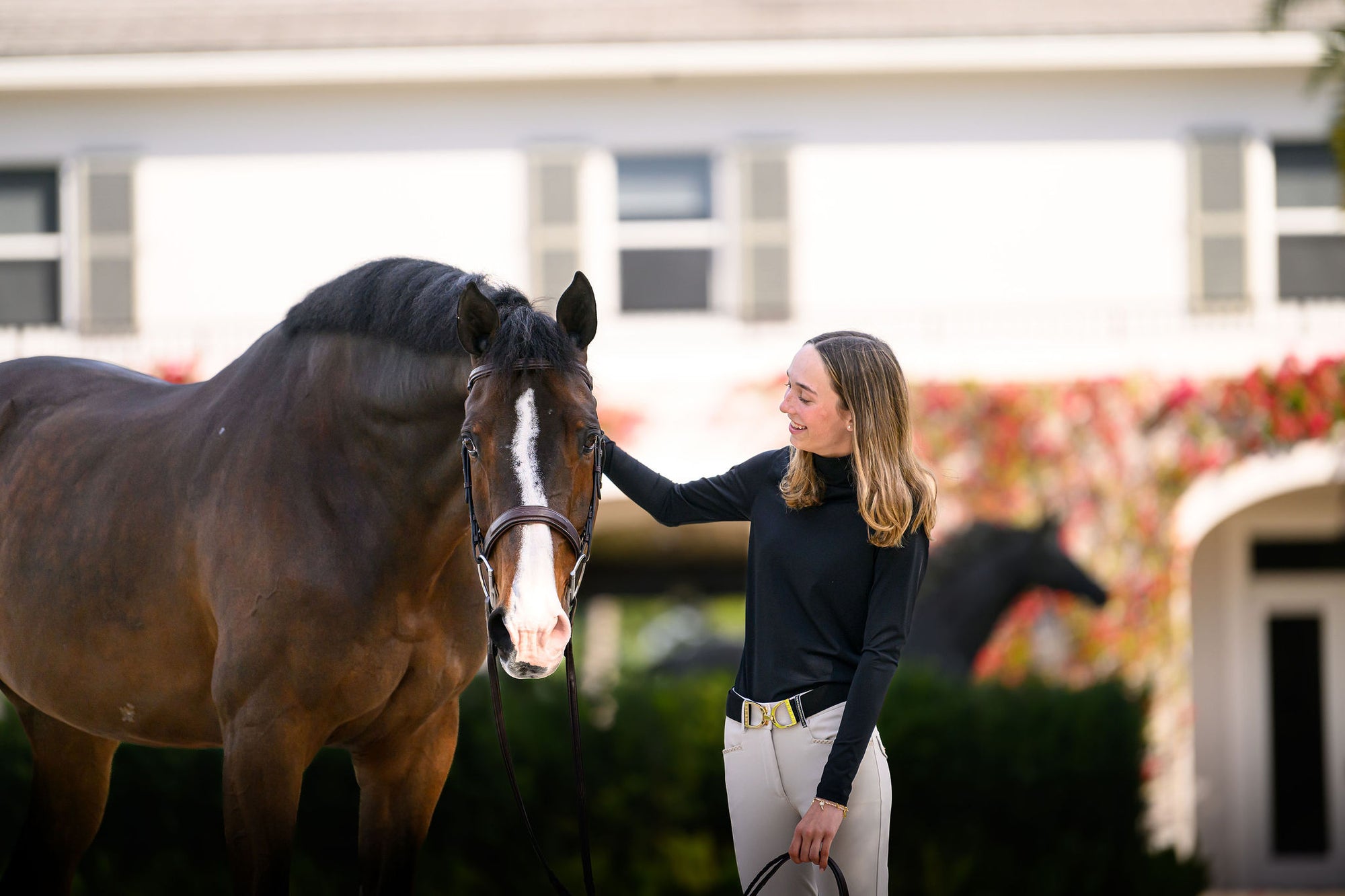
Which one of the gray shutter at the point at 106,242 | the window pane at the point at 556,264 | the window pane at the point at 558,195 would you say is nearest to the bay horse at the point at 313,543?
the window pane at the point at 556,264

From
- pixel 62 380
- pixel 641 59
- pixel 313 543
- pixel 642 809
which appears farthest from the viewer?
pixel 641 59

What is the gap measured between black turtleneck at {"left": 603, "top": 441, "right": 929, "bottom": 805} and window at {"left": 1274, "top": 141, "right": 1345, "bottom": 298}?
29.3ft

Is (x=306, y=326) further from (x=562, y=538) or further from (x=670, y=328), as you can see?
(x=670, y=328)

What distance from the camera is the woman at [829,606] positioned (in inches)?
102

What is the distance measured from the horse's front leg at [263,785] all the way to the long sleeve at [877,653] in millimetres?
1076

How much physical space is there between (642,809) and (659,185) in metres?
6.20

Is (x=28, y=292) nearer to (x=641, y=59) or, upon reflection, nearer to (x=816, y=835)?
(x=641, y=59)

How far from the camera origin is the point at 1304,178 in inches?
408

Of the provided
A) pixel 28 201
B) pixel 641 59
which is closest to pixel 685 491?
pixel 641 59

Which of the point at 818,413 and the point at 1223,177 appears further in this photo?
the point at 1223,177

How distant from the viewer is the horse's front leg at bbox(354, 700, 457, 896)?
3.00m

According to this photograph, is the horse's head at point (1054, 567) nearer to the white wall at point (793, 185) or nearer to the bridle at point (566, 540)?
the white wall at point (793, 185)

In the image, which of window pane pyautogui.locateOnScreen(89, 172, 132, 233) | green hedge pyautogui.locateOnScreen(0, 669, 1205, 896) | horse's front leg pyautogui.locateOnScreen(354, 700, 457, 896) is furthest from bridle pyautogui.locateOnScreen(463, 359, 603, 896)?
window pane pyautogui.locateOnScreen(89, 172, 132, 233)

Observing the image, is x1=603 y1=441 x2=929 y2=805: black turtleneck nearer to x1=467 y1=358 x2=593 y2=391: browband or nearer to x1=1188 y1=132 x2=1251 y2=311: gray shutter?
x1=467 y1=358 x2=593 y2=391: browband
